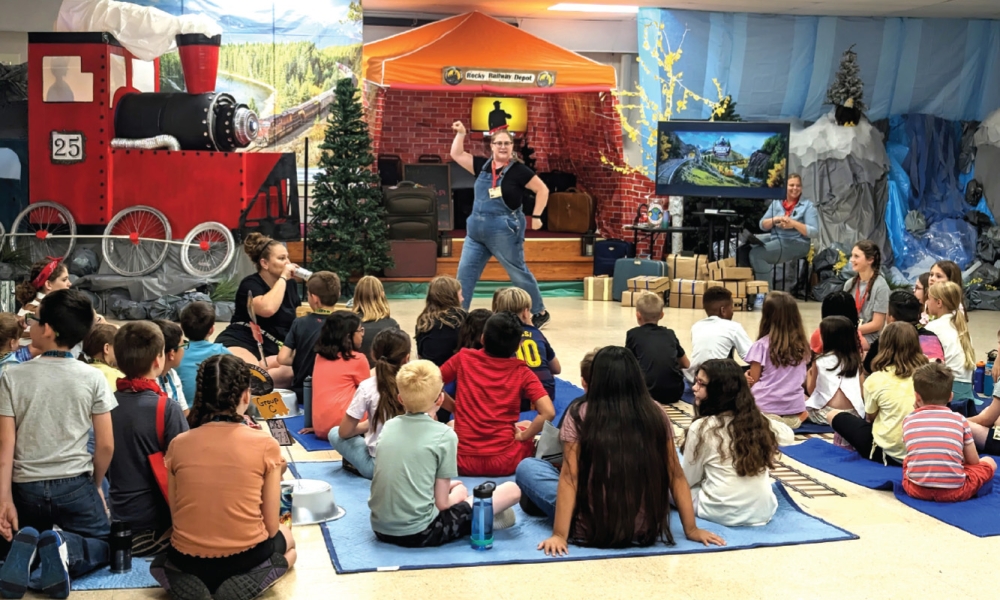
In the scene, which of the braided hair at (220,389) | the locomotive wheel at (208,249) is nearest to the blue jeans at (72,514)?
the braided hair at (220,389)

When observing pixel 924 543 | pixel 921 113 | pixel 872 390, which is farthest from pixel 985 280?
pixel 924 543

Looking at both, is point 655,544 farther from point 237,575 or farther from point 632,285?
point 632,285

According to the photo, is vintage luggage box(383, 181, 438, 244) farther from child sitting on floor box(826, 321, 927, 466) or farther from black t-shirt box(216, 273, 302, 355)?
child sitting on floor box(826, 321, 927, 466)

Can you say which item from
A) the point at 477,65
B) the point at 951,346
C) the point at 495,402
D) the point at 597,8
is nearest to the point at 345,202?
the point at 477,65

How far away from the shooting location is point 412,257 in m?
12.6

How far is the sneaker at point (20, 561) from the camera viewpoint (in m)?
3.62

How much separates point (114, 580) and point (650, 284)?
8815 millimetres

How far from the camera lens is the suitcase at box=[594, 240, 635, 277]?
526 inches

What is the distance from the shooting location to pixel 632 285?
12.2 meters

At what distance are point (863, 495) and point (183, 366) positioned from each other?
10.6ft

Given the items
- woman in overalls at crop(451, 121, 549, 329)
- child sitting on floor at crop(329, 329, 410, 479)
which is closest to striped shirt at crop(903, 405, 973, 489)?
child sitting on floor at crop(329, 329, 410, 479)

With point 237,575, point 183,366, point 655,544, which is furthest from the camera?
point 183,366

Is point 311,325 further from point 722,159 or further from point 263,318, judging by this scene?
point 722,159

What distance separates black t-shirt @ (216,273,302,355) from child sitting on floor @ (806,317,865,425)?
10.2 feet
